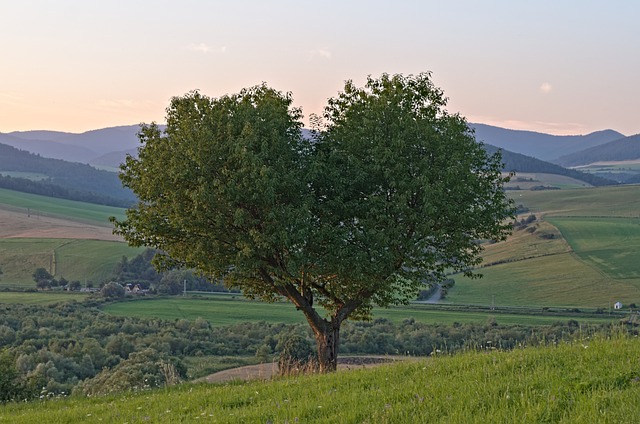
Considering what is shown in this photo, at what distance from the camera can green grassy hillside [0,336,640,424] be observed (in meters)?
8.27

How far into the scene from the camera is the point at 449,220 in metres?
22.8

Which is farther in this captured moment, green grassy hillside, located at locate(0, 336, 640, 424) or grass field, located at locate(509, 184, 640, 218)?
grass field, located at locate(509, 184, 640, 218)

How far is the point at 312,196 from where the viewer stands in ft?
72.7

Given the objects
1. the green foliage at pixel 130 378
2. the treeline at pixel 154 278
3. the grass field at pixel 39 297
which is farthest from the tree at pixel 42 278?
the green foliage at pixel 130 378

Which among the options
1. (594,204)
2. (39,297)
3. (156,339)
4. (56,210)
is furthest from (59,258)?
(594,204)

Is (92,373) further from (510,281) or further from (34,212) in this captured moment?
(34,212)

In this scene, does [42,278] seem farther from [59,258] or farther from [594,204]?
[594,204]

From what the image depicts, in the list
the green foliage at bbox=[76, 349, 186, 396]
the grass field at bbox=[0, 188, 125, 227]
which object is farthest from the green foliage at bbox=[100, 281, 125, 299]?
the grass field at bbox=[0, 188, 125, 227]

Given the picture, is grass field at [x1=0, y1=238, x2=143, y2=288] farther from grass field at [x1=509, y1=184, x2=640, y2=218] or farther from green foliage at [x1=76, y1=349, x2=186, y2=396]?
grass field at [x1=509, y1=184, x2=640, y2=218]

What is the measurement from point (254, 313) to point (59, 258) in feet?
181

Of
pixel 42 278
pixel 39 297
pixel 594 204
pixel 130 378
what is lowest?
pixel 39 297

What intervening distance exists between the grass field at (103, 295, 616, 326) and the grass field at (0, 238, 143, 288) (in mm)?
24523

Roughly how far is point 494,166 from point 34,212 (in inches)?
6697

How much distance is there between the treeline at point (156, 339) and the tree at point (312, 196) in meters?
12.8
